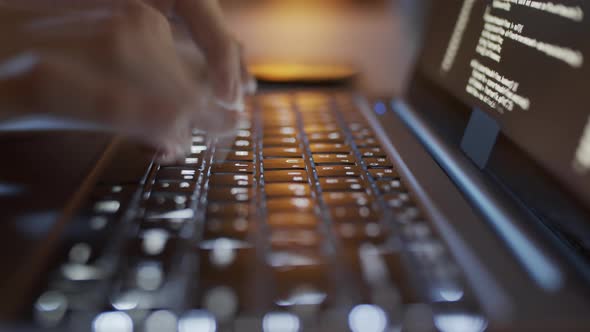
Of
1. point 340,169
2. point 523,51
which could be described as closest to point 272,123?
point 340,169

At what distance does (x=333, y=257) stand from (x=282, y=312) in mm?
55

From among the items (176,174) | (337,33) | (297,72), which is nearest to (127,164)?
(176,174)

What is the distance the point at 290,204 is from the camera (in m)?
0.34

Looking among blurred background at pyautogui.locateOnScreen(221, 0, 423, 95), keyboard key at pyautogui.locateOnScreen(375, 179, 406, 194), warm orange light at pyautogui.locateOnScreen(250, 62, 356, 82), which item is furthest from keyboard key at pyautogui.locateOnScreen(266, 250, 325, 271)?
blurred background at pyautogui.locateOnScreen(221, 0, 423, 95)

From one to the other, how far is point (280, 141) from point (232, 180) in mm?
115

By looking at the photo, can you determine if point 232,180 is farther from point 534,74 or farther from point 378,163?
→ point 534,74

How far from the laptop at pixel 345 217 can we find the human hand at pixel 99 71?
2.7 inches

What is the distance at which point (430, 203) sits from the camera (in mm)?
342

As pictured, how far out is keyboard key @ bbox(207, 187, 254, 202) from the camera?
13.8 inches

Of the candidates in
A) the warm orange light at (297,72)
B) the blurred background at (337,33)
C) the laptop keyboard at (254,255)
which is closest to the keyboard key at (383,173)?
the laptop keyboard at (254,255)

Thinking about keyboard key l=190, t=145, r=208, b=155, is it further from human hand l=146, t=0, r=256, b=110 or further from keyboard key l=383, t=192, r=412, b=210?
keyboard key l=383, t=192, r=412, b=210

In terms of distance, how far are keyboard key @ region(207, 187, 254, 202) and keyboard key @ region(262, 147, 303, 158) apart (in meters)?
0.08

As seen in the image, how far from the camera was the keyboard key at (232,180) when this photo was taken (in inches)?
14.9

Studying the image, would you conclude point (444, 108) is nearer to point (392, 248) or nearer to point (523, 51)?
point (523, 51)
